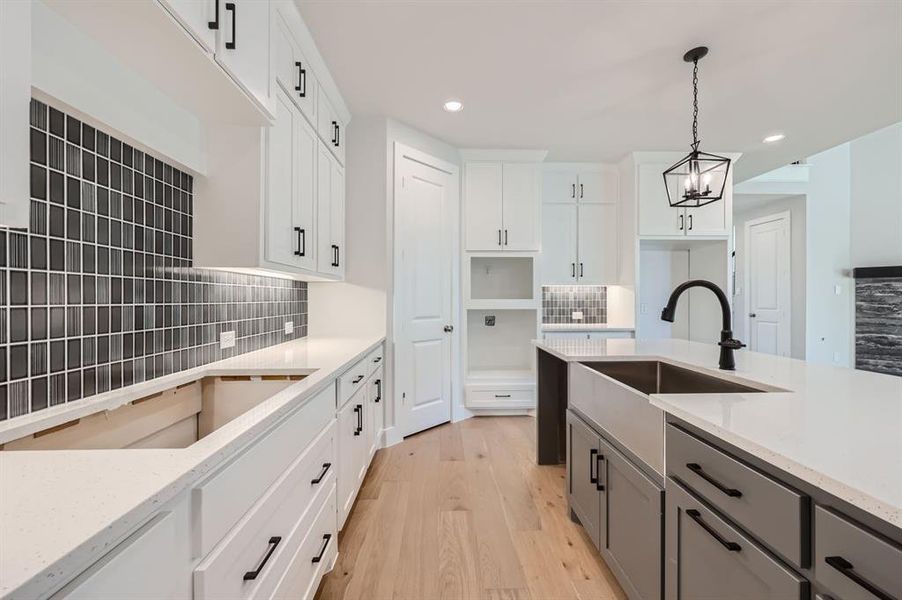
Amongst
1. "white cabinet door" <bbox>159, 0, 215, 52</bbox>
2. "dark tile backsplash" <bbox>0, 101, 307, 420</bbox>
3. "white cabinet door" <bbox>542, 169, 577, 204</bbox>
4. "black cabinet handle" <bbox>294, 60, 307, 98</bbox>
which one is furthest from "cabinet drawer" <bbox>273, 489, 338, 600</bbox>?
"white cabinet door" <bbox>542, 169, 577, 204</bbox>

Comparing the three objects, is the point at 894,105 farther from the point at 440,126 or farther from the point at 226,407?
the point at 226,407

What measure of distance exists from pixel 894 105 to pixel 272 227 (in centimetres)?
462

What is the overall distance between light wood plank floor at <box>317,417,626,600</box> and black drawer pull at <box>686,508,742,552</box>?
79 cm

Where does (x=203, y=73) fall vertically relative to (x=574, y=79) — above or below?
below

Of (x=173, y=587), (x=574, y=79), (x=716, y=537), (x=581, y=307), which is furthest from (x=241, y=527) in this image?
(x=581, y=307)

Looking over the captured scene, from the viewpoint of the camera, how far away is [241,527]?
0.92 meters

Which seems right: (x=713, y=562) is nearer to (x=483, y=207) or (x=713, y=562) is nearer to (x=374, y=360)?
(x=374, y=360)

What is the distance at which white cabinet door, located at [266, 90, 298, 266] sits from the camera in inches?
71.1

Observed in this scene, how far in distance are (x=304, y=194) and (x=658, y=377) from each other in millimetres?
2135

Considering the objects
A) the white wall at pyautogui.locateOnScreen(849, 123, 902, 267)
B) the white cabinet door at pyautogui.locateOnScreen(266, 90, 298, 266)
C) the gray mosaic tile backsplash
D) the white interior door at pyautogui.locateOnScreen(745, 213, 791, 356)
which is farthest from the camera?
the white interior door at pyautogui.locateOnScreen(745, 213, 791, 356)

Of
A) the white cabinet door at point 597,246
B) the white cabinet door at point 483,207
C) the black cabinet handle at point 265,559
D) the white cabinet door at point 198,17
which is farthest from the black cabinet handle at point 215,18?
the white cabinet door at point 597,246

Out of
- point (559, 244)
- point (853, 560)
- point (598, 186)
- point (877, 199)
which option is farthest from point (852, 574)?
A: point (877, 199)

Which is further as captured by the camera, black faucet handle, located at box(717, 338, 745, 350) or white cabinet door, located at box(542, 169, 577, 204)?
white cabinet door, located at box(542, 169, 577, 204)

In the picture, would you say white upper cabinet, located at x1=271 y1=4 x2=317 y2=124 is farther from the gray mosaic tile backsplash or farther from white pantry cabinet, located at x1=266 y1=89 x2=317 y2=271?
the gray mosaic tile backsplash
